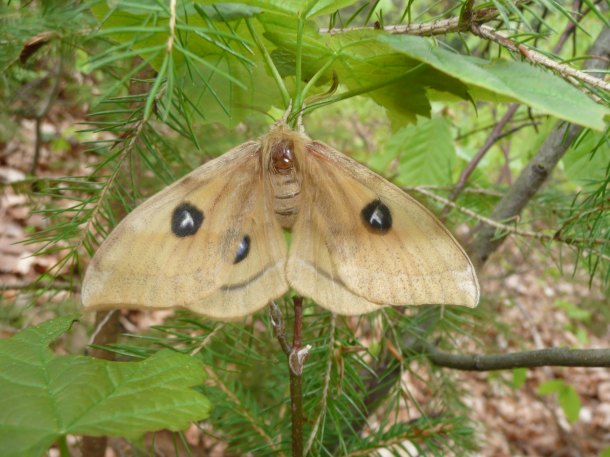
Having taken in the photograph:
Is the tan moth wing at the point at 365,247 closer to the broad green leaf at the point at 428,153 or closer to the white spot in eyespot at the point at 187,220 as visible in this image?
the white spot in eyespot at the point at 187,220

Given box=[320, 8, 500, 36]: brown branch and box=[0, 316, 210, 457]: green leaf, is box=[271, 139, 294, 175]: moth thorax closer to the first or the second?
box=[320, 8, 500, 36]: brown branch

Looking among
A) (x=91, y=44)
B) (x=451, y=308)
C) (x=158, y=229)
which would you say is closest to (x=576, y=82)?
(x=158, y=229)

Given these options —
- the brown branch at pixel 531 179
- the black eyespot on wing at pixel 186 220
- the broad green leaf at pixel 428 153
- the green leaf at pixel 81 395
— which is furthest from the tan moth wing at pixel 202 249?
the broad green leaf at pixel 428 153

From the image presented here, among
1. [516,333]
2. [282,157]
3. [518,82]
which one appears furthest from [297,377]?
[516,333]

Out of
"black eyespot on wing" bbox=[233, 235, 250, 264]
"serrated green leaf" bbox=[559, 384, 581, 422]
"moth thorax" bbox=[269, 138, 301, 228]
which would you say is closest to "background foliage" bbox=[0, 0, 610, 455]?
"moth thorax" bbox=[269, 138, 301, 228]

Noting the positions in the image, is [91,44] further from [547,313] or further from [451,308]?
[547,313]

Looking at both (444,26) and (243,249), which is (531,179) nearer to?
(444,26)
